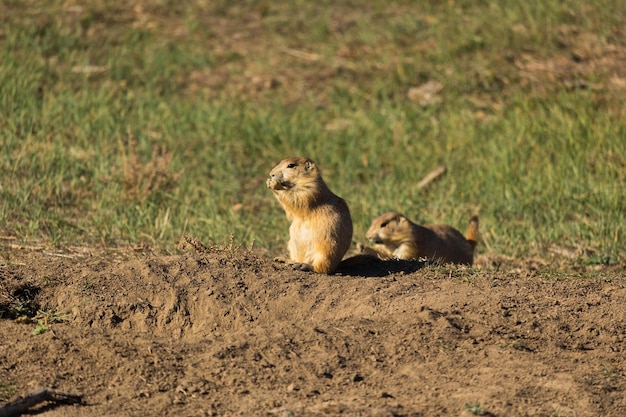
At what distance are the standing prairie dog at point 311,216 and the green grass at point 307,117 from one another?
5.05 ft

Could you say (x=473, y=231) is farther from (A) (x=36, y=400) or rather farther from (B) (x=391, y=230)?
(A) (x=36, y=400)

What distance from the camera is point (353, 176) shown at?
31.6 ft

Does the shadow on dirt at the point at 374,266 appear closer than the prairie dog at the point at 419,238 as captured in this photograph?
Yes

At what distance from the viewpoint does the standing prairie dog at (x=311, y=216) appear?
5.80 metres

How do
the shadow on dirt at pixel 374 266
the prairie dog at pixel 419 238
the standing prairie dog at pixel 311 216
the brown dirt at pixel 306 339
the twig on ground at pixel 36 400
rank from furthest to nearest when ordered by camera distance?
the prairie dog at pixel 419 238 < the shadow on dirt at pixel 374 266 < the standing prairie dog at pixel 311 216 < the brown dirt at pixel 306 339 < the twig on ground at pixel 36 400

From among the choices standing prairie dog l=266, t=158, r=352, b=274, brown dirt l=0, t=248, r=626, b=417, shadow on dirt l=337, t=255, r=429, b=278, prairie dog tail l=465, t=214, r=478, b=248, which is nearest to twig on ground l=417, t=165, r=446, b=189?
prairie dog tail l=465, t=214, r=478, b=248

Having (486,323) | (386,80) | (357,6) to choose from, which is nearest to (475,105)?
(386,80)

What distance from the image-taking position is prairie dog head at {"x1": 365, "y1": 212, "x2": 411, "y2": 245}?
25.2ft

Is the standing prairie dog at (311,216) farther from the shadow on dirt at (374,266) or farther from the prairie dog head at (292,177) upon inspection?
the shadow on dirt at (374,266)

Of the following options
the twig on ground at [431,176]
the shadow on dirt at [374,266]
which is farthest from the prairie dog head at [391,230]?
the twig on ground at [431,176]

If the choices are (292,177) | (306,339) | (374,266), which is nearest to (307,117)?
(374,266)

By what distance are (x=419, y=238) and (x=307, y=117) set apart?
11.2 feet

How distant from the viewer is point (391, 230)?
7719mm

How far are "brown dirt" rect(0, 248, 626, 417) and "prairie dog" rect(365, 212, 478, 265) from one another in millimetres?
1491
